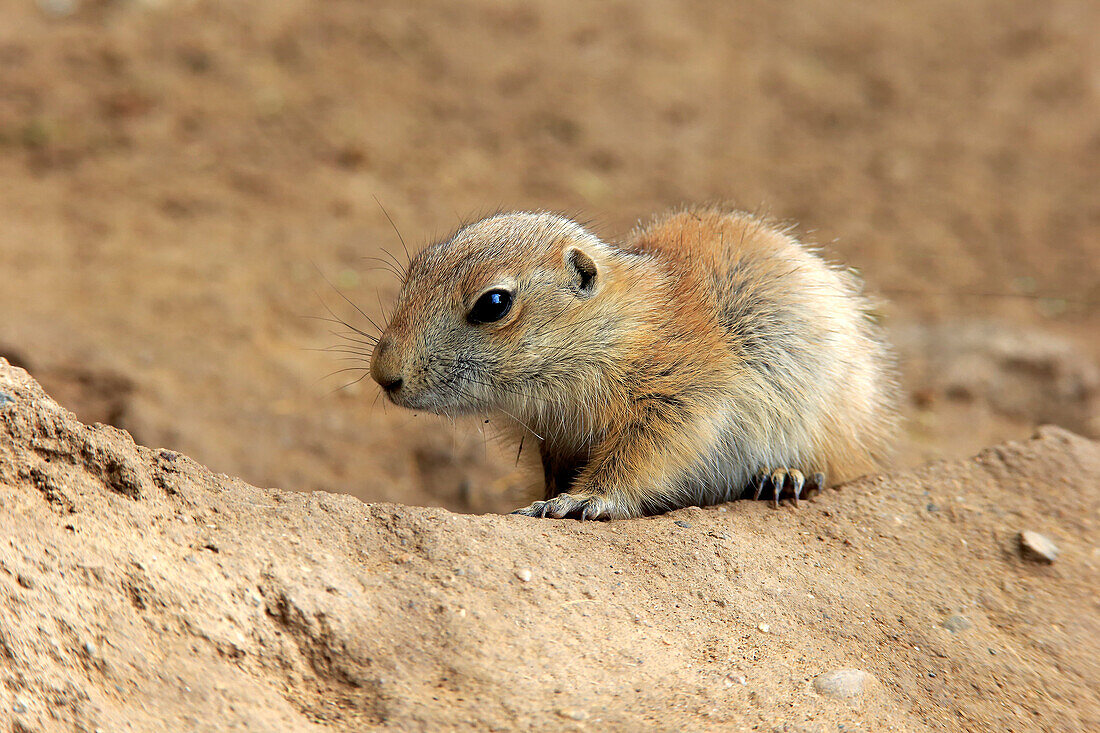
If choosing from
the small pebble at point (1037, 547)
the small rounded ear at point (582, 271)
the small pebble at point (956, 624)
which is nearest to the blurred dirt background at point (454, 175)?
the small rounded ear at point (582, 271)

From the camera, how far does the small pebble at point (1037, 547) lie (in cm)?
377

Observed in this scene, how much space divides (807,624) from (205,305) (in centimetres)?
565

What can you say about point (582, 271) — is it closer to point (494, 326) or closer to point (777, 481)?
point (494, 326)

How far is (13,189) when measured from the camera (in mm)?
8570

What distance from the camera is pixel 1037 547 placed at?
3787 mm

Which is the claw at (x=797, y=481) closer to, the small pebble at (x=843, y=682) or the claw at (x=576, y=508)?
the claw at (x=576, y=508)

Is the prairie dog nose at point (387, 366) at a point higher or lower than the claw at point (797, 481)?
higher

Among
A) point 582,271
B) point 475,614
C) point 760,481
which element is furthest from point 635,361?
point 475,614

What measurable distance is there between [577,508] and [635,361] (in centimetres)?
65

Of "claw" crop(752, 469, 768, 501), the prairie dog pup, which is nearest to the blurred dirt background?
the prairie dog pup

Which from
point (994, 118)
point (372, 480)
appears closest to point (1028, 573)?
point (372, 480)

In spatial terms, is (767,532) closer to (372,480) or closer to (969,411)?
(372,480)

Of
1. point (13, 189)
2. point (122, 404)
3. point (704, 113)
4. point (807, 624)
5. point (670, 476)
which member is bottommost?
point (807, 624)

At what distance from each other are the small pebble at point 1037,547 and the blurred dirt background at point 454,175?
3.01 metres
